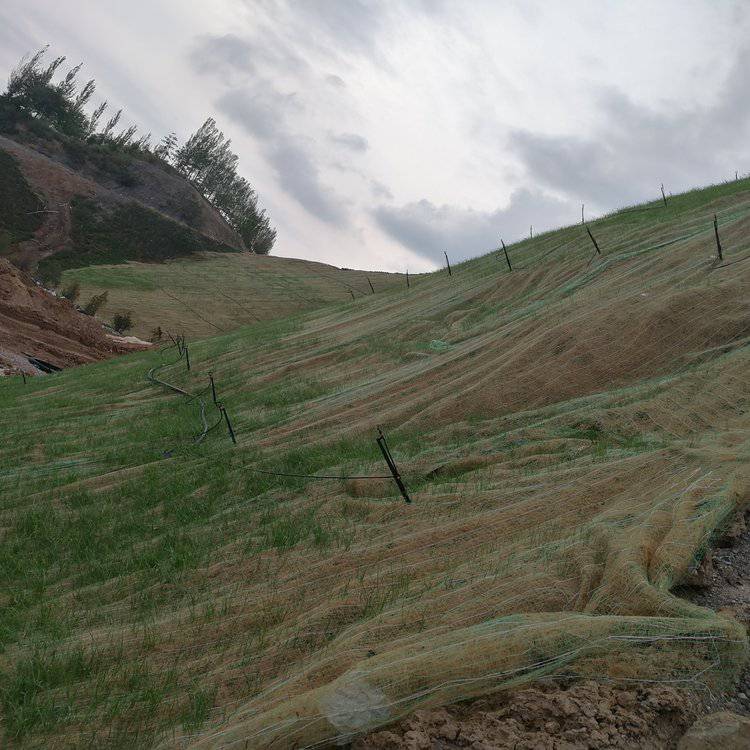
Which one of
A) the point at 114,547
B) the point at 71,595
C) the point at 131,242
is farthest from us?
the point at 131,242

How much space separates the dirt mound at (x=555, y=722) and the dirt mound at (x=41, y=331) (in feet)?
55.5

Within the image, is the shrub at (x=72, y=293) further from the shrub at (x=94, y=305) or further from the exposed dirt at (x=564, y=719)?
the exposed dirt at (x=564, y=719)

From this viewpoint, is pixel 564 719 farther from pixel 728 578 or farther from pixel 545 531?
pixel 545 531

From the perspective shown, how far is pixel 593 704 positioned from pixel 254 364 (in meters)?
11.5

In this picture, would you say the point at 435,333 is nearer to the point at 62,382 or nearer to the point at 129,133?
the point at 62,382

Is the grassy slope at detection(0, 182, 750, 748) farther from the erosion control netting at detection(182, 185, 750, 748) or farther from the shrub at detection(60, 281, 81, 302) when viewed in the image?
the shrub at detection(60, 281, 81, 302)

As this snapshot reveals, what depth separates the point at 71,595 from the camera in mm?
4469

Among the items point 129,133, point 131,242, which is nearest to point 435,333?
point 131,242

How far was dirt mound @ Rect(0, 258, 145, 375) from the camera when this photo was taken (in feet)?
59.8

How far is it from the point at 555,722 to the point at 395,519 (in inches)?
103

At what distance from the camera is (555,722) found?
8.27ft

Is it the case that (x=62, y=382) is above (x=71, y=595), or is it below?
above

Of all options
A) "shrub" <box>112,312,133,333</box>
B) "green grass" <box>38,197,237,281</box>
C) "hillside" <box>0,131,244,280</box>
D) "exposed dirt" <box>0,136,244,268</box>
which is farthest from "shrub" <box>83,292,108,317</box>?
"exposed dirt" <box>0,136,244,268</box>

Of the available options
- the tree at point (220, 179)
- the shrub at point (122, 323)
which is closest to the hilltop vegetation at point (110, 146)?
the tree at point (220, 179)
